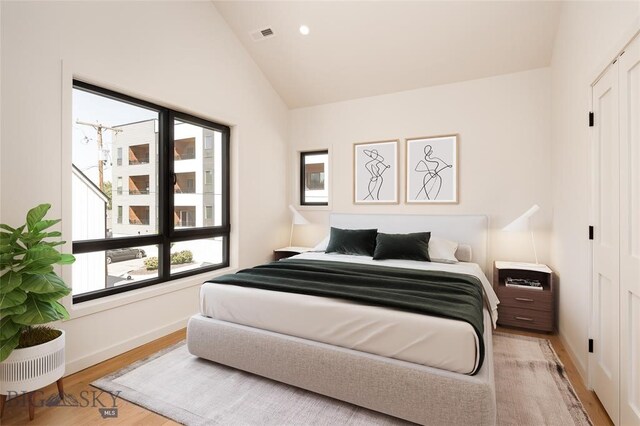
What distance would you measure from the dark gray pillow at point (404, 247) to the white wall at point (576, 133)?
1.21 metres

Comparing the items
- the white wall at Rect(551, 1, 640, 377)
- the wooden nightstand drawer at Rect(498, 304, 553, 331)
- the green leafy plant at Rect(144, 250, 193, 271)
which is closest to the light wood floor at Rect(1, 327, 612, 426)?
the white wall at Rect(551, 1, 640, 377)

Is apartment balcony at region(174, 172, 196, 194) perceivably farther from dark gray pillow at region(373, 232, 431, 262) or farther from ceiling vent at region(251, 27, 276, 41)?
dark gray pillow at region(373, 232, 431, 262)

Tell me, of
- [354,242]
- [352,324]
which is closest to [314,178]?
[354,242]

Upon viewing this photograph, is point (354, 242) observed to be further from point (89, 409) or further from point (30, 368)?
point (30, 368)

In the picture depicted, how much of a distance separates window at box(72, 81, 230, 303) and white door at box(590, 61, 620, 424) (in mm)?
3413

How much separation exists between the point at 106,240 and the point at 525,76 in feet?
14.7

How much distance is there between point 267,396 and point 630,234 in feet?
7.28

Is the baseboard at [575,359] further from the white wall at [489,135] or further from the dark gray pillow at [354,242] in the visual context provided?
the dark gray pillow at [354,242]

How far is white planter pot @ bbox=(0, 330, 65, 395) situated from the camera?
1688 millimetres

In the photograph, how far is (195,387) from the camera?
6.84ft

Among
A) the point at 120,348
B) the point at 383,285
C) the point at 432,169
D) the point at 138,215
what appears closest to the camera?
the point at 383,285

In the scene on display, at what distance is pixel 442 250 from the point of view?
3381 mm

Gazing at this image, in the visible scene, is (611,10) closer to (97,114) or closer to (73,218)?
(97,114)

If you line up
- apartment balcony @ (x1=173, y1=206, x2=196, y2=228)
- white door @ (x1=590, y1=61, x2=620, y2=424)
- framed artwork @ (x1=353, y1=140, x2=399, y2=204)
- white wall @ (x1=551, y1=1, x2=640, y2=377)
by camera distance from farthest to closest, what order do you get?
1. framed artwork @ (x1=353, y1=140, x2=399, y2=204)
2. apartment balcony @ (x1=173, y1=206, x2=196, y2=228)
3. white wall @ (x1=551, y1=1, x2=640, y2=377)
4. white door @ (x1=590, y1=61, x2=620, y2=424)
